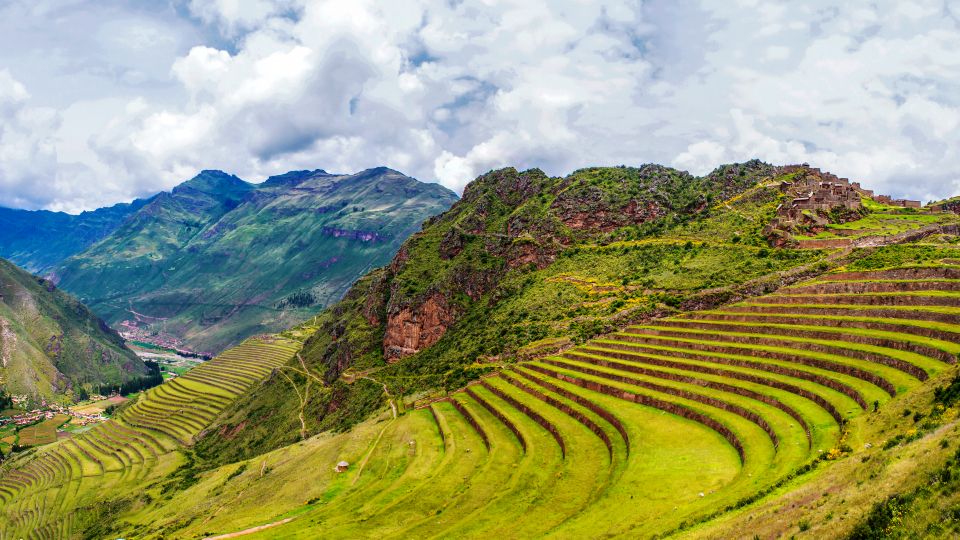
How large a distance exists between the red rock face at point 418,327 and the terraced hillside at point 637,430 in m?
39.5

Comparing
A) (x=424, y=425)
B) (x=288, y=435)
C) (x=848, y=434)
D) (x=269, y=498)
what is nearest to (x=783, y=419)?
(x=848, y=434)

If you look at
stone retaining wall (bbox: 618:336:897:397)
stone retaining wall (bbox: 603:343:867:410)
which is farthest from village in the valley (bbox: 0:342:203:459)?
stone retaining wall (bbox: 618:336:897:397)

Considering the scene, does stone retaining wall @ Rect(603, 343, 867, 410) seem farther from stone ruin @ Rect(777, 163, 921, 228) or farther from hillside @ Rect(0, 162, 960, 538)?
stone ruin @ Rect(777, 163, 921, 228)

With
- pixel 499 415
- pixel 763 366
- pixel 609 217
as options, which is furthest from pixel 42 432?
pixel 763 366

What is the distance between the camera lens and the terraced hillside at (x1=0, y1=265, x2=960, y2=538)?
105ft

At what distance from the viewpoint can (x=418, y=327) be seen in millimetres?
113562

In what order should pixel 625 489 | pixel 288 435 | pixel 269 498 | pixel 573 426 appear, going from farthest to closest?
pixel 288 435 → pixel 269 498 → pixel 573 426 → pixel 625 489

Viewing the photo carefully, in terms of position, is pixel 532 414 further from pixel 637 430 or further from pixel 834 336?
pixel 834 336

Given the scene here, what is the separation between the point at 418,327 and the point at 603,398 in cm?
6757

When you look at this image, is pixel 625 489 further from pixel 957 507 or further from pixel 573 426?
pixel 957 507

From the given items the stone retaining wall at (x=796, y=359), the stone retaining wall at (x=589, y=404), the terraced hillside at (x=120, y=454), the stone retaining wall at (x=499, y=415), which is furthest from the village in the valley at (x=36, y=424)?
the stone retaining wall at (x=796, y=359)

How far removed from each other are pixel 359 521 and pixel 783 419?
3039 centimetres

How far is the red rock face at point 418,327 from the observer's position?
113 metres

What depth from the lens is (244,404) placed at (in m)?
137
